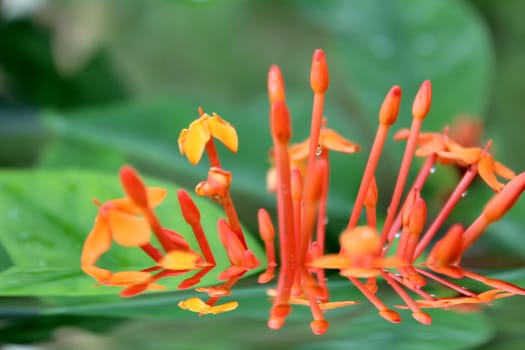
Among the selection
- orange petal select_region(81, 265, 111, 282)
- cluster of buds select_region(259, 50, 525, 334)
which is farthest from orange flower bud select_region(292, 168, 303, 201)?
orange petal select_region(81, 265, 111, 282)

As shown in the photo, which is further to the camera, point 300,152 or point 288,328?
point 300,152

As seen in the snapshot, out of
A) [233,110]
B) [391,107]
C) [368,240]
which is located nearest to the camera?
[368,240]

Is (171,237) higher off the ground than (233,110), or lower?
lower

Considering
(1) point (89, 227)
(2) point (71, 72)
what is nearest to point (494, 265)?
(1) point (89, 227)

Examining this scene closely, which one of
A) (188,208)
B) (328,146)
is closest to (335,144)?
(328,146)

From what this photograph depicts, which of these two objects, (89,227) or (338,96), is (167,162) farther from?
(338,96)

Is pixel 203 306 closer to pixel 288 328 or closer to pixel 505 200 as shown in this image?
pixel 288 328
